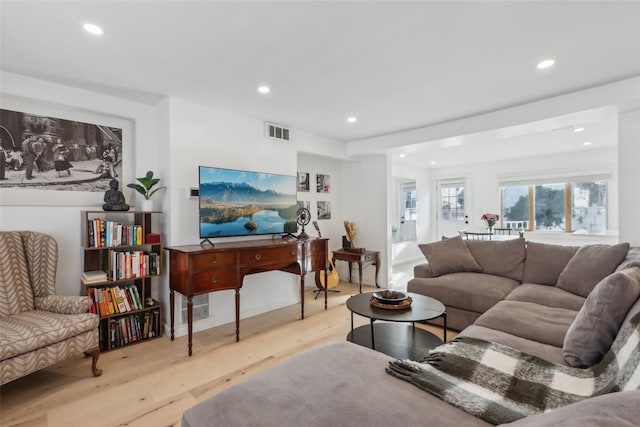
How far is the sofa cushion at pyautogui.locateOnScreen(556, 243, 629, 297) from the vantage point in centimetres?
257

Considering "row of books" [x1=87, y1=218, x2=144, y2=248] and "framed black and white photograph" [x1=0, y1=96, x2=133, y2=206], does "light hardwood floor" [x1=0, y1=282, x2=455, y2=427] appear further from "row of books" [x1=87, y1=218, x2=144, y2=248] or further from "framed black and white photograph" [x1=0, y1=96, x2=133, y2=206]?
"framed black and white photograph" [x1=0, y1=96, x2=133, y2=206]

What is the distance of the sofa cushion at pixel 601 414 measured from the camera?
22.4 inches

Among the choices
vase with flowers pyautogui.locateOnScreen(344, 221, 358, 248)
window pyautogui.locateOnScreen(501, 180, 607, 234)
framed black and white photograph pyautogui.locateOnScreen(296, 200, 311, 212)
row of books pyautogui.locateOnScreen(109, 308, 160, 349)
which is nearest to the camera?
row of books pyautogui.locateOnScreen(109, 308, 160, 349)

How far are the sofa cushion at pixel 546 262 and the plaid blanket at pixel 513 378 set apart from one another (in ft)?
6.52

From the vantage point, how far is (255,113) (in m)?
3.43

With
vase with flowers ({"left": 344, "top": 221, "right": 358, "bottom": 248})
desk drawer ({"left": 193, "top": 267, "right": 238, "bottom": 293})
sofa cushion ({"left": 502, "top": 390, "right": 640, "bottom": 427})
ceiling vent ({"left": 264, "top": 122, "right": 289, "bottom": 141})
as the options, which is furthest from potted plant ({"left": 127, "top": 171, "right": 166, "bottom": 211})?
sofa cushion ({"left": 502, "top": 390, "right": 640, "bottom": 427})

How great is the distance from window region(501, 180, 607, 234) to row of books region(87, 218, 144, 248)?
22.6 feet

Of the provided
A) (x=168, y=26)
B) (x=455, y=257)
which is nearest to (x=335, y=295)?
(x=455, y=257)

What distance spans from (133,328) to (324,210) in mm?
3154

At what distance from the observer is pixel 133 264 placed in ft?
9.07

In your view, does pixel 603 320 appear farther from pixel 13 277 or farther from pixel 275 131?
pixel 13 277

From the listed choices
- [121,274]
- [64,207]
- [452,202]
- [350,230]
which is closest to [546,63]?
[350,230]

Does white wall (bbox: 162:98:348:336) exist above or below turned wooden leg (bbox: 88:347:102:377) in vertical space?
above

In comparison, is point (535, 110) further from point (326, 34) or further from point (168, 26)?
point (168, 26)
